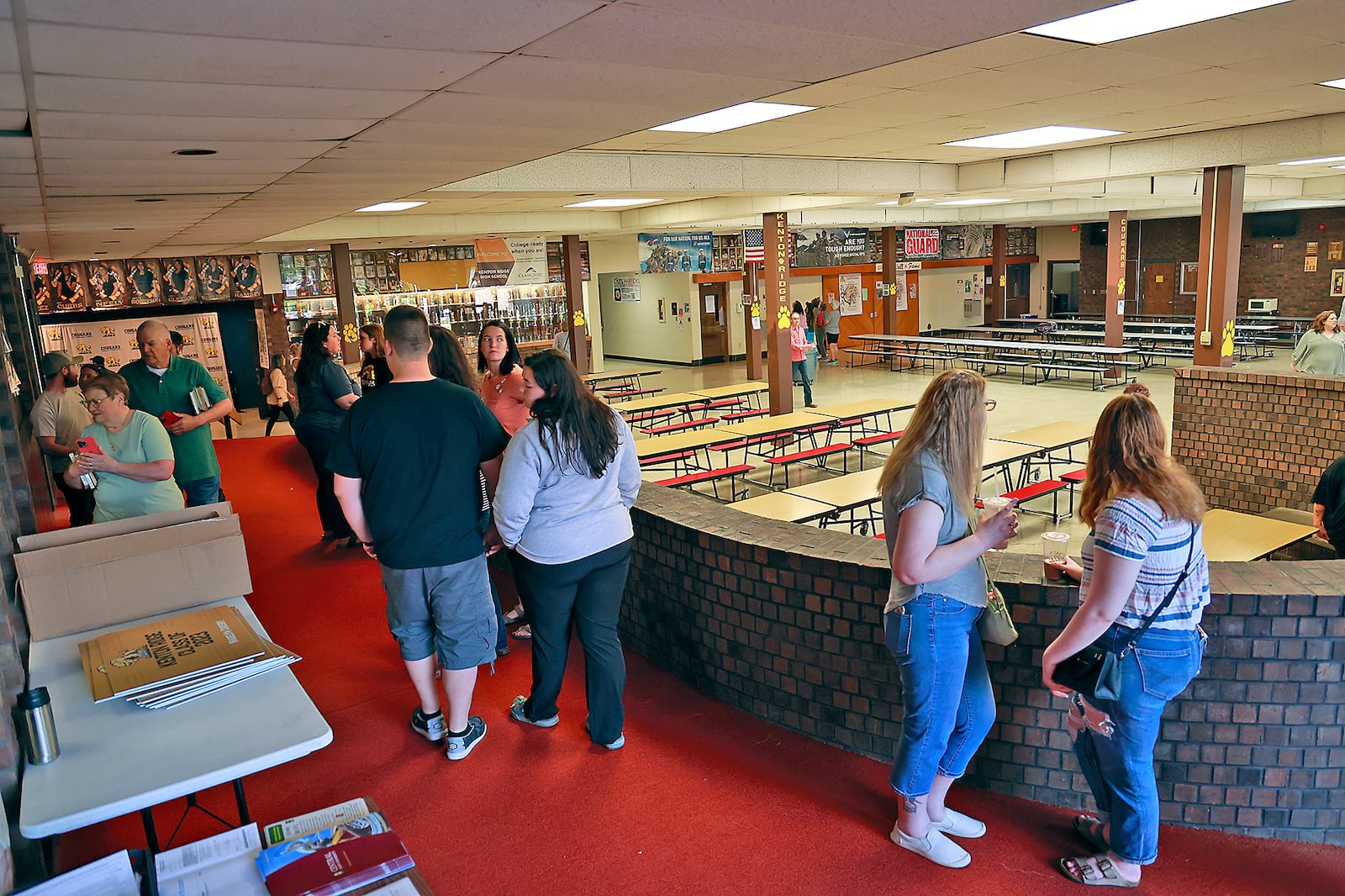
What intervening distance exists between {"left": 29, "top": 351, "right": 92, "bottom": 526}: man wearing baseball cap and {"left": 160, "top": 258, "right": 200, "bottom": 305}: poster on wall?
9.64 m

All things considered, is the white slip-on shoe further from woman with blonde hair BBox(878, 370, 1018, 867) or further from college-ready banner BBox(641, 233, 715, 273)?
college-ready banner BBox(641, 233, 715, 273)

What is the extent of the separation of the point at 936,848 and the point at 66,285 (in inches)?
639

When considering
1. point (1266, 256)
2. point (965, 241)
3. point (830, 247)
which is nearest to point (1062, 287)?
point (965, 241)

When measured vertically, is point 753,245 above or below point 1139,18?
below

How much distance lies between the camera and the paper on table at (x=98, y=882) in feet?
5.54

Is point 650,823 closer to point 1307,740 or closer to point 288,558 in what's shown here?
point 1307,740

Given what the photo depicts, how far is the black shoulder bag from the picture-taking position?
2.34 m

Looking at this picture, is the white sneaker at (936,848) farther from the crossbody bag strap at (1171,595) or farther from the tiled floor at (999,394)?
the tiled floor at (999,394)

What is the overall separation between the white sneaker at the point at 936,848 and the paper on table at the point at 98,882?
205 cm

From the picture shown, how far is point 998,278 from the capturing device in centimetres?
2450

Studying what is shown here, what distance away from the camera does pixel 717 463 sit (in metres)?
11.0

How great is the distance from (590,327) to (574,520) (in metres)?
17.0

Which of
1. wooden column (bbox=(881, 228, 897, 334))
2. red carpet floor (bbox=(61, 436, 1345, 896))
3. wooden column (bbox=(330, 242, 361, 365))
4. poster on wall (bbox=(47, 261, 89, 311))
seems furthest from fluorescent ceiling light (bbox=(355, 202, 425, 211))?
wooden column (bbox=(881, 228, 897, 334))

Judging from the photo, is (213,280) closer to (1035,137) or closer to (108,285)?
(108,285)
